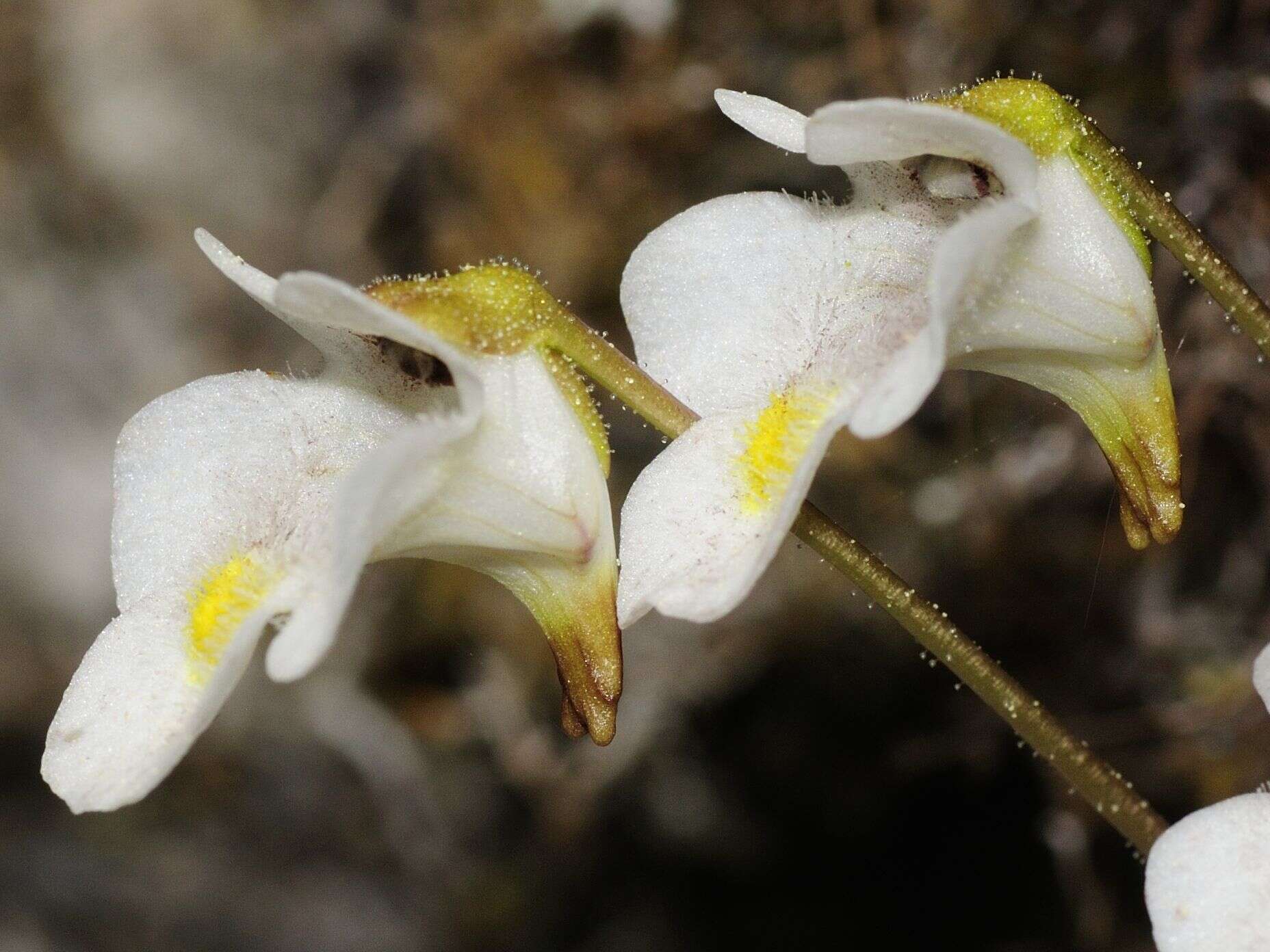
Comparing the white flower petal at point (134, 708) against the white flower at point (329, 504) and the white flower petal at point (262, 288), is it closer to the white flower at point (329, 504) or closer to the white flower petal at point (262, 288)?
the white flower at point (329, 504)

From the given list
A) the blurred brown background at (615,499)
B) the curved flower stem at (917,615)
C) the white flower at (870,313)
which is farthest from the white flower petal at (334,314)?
the blurred brown background at (615,499)

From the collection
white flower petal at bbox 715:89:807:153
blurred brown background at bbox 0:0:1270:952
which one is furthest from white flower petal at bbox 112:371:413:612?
blurred brown background at bbox 0:0:1270:952

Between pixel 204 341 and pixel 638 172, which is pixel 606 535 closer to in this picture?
pixel 638 172

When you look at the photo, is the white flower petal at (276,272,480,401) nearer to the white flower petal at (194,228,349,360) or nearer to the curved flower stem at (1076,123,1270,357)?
the white flower petal at (194,228,349,360)

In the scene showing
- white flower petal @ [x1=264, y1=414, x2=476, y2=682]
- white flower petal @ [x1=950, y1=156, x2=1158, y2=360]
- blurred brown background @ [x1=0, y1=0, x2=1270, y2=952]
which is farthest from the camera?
blurred brown background @ [x1=0, y1=0, x2=1270, y2=952]

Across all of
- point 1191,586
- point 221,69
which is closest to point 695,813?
point 1191,586

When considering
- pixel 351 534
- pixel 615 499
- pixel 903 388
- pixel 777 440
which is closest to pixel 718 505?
pixel 777 440
